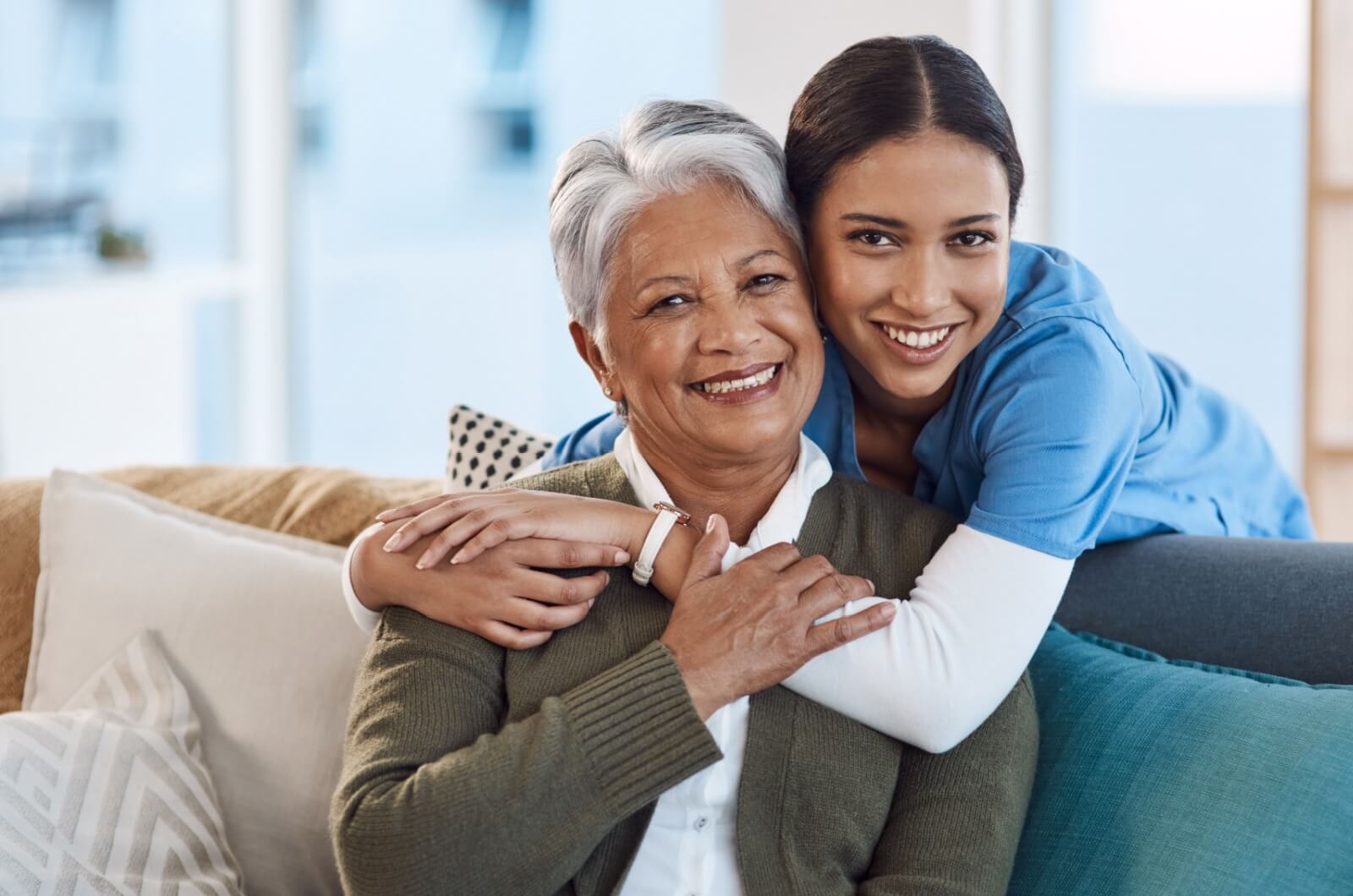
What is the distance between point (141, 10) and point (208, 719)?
3563 millimetres

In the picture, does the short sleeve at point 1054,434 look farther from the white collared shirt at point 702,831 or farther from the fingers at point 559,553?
the fingers at point 559,553

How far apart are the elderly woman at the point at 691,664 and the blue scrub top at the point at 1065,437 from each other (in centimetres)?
13

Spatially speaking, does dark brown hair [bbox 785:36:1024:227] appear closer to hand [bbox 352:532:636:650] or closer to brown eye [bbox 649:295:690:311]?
brown eye [bbox 649:295:690:311]

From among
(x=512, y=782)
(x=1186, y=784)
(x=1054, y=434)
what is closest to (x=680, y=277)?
(x=1054, y=434)

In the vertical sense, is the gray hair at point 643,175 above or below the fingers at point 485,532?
above

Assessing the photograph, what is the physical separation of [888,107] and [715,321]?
0.99 feet

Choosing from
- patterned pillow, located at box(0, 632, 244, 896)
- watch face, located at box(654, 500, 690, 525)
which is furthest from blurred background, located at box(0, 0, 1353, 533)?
patterned pillow, located at box(0, 632, 244, 896)

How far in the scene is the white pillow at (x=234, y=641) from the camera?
177 centimetres

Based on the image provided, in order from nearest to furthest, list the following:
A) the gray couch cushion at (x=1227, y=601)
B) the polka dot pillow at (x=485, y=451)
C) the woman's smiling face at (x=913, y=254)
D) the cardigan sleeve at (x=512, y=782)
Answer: the cardigan sleeve at (x=512, y=782) < the woman's smiling face at (x=913, y=254) < the gray couch cushion at (x=1227, y=601) < the polka dot pillow at (x=485, y=451)

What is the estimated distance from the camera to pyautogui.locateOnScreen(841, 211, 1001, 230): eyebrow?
58.7 inches

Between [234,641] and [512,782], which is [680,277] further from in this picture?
[234,641]

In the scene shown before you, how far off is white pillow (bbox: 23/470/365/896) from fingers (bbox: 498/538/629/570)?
50cm

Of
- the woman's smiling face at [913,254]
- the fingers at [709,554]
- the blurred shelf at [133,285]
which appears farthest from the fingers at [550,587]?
the blurred shelf at [133,285]

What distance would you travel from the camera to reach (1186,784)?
1.40 metres
